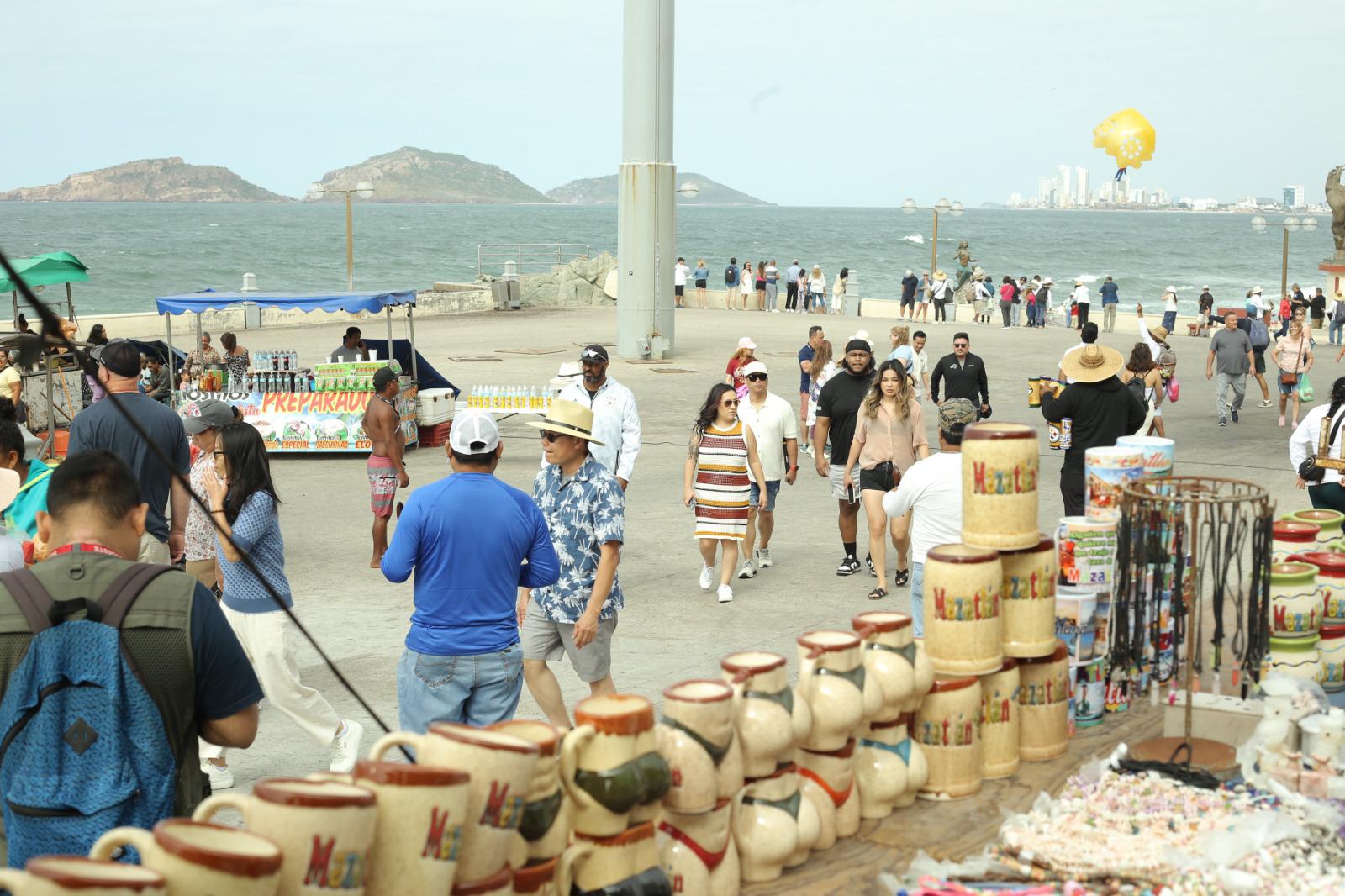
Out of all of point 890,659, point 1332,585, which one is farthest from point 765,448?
point 890,659

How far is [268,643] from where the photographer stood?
21.7 feet

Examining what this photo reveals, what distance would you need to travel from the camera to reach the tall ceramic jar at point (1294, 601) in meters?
5.29

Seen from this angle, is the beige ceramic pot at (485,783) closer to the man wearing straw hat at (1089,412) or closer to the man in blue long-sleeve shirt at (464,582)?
the man in blue long-sleeve shirt at (464,582)

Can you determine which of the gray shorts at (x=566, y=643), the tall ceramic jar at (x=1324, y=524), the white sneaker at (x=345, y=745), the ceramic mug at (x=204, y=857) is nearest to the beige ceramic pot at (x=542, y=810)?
the ceramic mug at (x=204, y=857)

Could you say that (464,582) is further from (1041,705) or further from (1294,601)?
(1294,601)

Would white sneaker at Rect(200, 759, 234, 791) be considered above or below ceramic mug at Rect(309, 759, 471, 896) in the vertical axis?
below

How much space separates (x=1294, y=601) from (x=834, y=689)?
229cm

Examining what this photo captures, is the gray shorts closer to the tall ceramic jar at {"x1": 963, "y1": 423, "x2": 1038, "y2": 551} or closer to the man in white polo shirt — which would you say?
the tall ceramic jar at {"x1": 963, "y1": 423, "x2": 1038, "y2": 551}

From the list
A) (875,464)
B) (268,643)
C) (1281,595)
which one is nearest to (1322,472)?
(875,464)

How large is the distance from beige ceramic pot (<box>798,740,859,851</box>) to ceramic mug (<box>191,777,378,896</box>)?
1684 millimetres

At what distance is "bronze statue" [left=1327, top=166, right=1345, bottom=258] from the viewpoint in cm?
3681

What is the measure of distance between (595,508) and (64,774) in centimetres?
350

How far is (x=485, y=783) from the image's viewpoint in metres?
2.97

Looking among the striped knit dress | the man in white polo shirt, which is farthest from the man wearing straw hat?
the striped knit dress
